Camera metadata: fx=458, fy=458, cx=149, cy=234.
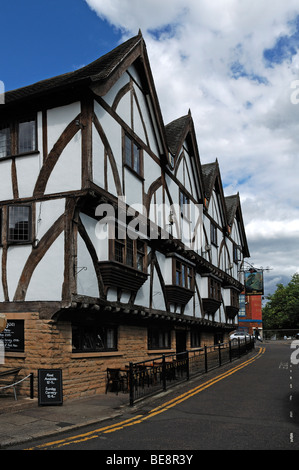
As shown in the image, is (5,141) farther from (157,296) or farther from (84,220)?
(157,296)

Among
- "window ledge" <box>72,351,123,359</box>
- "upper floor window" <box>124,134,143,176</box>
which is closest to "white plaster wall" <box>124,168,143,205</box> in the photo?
"upper floor window" <box>124,134,143,176</box>

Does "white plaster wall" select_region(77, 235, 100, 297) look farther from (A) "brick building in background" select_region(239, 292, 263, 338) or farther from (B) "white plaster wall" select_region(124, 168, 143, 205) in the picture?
(A) "brick building in background" select_region(239, 292, 263, 338)

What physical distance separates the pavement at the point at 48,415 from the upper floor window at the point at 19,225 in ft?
15.1

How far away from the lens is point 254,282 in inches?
1775

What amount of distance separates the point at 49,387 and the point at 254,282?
116 feet

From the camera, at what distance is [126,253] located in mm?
16328

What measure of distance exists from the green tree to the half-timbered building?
252 ft

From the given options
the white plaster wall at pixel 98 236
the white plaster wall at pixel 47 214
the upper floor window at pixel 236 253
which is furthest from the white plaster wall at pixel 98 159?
the upper floor window at pixel 236 253

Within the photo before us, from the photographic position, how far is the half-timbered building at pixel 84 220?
1325 centimetres

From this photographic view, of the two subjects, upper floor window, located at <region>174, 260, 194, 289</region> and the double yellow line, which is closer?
the double yellow line

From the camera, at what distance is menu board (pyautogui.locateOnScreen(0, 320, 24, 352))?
Answer: 13320 mm

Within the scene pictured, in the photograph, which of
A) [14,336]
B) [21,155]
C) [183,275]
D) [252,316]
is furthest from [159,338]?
[252,316]

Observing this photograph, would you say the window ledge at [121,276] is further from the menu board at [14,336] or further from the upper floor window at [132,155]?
the upper floor window at [132,155]
